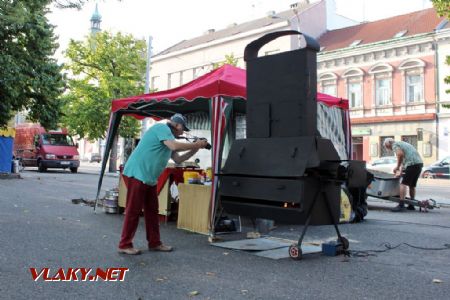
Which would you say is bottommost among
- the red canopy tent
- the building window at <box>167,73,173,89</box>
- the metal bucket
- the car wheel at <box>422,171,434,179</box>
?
the metal bucket

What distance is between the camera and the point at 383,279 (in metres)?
5.02

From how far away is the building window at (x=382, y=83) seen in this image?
35062 mm

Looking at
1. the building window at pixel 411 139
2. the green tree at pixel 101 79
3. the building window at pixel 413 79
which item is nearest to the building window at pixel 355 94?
the building window at pixel 413 79

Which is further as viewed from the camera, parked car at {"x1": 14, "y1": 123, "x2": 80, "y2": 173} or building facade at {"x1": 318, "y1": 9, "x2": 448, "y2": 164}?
building facade at {"x1": 318, "y1": 9, "x2": 448, "y2": 164}

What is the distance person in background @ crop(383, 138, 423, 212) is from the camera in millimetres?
11695

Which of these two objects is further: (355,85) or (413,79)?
(355,85)

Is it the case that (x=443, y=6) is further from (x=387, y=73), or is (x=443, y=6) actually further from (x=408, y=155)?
(x=387, y=73)

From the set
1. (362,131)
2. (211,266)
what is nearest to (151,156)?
(211,266)

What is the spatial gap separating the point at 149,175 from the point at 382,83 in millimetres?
32669

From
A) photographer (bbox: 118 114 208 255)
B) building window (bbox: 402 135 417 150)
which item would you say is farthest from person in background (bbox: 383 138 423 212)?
building window (bbox: 402 135 417 150)

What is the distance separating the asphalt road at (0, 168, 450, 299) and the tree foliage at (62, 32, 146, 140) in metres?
24.1

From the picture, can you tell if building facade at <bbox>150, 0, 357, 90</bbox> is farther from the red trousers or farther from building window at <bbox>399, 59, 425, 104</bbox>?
the red trousers

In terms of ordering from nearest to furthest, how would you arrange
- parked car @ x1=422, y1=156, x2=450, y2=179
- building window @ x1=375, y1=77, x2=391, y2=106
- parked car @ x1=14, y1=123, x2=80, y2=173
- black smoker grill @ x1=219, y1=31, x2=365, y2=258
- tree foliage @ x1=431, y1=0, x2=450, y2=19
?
black smoker grill @ x1=219, y1=31, x2=365, y2=258
tree foliage @ x1=431, y1=0, x2=450, y2=19
parked car @ x1=14, y1=123, x2=80, y2=173
parked car @ x1=422, y1=156, x2=450, y2=179
building window @ x1=375, y1=77, x2=391, y2=106

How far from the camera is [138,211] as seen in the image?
6.02 meters
